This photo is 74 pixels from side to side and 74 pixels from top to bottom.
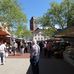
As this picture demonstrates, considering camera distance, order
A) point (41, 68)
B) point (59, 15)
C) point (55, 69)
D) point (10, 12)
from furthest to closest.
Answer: point (59, 15) → point (10, 12) → point (41, 68) → point (55, 69)

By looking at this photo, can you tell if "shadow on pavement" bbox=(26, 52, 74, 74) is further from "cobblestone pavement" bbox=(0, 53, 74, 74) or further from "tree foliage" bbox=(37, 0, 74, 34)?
"tree foliage" bbox=(37, 0, 74, 34)

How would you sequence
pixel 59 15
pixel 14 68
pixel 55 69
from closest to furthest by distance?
pixel 55 69, pixel 14 68, pixel 59 15

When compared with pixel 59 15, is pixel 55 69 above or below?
below

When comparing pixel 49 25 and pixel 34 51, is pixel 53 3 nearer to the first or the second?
pixel 49 25

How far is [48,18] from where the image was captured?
74625mm

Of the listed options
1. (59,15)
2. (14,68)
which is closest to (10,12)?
(59,15)

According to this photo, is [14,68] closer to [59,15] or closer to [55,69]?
[55,69]

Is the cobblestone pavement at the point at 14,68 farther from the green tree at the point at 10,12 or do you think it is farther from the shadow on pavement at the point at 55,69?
the green tree at the point at 10,12

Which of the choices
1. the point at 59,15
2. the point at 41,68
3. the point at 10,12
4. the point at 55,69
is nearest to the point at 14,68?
the point at 41,68

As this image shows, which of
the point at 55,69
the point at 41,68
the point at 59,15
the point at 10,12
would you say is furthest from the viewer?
the point at 59,15

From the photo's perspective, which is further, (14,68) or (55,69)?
(14,68)

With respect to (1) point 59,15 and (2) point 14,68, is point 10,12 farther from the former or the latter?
(2) point 14,68

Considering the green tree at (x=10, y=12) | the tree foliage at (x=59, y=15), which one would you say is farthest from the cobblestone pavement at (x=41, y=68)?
the tree foliage at (x=59, y=15)

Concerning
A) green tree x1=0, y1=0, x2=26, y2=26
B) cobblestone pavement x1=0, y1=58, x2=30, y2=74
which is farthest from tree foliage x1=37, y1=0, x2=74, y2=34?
cobblestone pavement x1=0, y1=58, x2=30, y2=74
